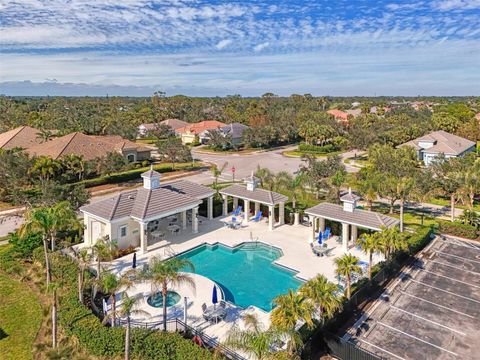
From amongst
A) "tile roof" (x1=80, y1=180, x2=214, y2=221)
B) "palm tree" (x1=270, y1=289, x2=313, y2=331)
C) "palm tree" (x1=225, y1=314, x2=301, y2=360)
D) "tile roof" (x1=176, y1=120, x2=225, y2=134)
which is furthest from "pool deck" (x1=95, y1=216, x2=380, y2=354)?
"tile roof" (x1=176, y1=120, x2=225, y2=134)

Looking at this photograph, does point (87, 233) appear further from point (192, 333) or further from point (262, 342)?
point (262, 342)

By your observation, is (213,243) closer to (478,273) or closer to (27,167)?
(478,273)

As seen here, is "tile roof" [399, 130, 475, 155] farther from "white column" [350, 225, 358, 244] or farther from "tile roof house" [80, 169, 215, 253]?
"tile roof house" [80, 169, 215, 253]

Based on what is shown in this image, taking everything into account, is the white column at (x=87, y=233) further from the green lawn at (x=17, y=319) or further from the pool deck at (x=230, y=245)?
the green lawn at (x=17, y=319)

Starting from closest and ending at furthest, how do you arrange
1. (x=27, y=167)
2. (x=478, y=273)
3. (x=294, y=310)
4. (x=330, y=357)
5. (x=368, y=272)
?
1. (x=294, y=310)
2. (x=330, y=357)
3. (x=368, y=272)
4. (x=478, y=273)
5. (x=27, y=167)

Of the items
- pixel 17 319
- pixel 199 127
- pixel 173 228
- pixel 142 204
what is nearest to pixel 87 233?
pixel 142 204

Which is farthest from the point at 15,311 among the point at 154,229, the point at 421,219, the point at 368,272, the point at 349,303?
the point at 421,219
